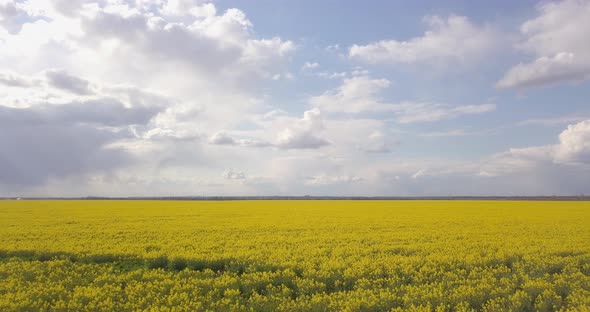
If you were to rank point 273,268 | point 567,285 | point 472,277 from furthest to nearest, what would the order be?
1. point 273,268
2. point 472,277
3. point 567,285

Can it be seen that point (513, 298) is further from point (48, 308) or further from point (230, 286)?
point (48, 308)

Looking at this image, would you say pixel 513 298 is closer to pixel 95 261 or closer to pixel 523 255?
pixel 523 255

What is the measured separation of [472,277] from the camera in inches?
465

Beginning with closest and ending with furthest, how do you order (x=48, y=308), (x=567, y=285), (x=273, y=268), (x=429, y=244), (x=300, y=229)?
(x=48, y=308)
(x=567, y=285)
(x=273, y=268)
(x=429, y=244)
(x=300, y=229)

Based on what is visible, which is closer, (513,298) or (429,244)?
(513,298)

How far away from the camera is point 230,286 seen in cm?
1105

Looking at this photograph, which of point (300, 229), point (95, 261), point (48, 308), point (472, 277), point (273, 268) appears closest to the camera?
point (48, 308)

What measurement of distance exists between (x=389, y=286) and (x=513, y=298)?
3.05 meters

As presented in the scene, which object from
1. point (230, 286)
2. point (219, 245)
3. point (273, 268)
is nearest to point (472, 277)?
point (273, 268)

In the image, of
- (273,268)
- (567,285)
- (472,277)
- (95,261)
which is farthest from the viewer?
(95,261)

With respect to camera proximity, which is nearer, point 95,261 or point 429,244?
point 95,261

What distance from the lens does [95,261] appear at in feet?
48.1

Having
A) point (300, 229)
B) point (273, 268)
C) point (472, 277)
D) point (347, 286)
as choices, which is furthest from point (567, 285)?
point (300, 229)

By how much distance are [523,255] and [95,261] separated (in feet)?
52.1
